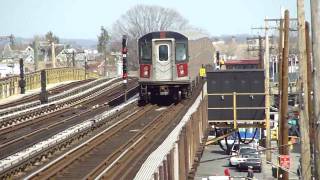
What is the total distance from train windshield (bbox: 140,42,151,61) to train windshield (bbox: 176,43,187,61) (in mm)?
1330

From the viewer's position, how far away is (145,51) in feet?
95.0

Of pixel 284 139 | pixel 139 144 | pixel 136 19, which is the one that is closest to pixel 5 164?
pixel 139 144

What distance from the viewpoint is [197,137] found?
70.0 feet

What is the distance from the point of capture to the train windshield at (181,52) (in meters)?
28.7

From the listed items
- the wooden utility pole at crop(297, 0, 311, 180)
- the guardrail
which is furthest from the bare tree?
the wooden utility pole at crop(297, 0, 311, 180)

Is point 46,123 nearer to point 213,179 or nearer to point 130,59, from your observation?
point 213,179

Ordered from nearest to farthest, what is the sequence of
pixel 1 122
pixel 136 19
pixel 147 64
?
pixel 1 122 < pixel 147 64 < pixel 136 19

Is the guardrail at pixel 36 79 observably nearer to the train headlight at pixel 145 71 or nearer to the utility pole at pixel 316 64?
the train headlight at pixel 145 71

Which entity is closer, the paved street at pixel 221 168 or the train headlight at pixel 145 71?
the train headlight at pixel 145 71

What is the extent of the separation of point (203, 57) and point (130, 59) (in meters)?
71.1

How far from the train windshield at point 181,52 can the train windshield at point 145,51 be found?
1330 mm

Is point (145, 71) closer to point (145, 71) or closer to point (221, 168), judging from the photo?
point (145, 71)

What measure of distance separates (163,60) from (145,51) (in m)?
1.08

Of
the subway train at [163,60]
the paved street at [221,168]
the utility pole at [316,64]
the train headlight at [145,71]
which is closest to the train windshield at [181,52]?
the subway train at [163,60]
